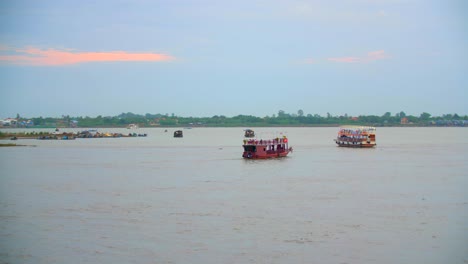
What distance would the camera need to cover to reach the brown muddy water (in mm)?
23047

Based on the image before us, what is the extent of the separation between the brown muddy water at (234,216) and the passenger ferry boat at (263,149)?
37.5ft

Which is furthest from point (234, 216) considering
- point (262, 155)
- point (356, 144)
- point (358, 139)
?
point (356, 144)

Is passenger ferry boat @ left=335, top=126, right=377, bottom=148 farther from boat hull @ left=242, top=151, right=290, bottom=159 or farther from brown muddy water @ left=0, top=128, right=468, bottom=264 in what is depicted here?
brown muddy water @ left=0, top=128, right=468, bottom=264

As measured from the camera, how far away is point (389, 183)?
43.8 meters

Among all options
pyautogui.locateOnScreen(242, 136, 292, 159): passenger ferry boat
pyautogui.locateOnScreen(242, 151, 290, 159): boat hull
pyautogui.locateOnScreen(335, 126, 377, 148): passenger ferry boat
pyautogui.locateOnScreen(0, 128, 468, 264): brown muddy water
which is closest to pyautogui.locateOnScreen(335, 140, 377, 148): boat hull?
pyautogui.locateOnScreen(335, 126, 377, 148): passenger ferry boat

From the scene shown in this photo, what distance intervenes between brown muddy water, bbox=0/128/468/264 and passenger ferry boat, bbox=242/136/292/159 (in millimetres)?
11435

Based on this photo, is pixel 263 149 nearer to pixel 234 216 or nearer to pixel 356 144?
pixel 356 144

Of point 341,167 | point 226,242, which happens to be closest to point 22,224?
point 226,242

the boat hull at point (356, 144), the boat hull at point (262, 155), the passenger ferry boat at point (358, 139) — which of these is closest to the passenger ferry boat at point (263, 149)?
the boat hull at point (262, 155)

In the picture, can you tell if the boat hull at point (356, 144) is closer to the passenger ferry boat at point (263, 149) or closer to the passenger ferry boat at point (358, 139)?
the passenger ferry boat at point (358, 139)

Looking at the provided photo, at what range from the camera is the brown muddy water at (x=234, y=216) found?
23.0 m

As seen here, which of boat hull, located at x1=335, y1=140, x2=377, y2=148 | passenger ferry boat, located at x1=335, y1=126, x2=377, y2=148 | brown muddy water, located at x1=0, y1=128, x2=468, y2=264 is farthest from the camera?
passenger ferry boat, located at x1=335, y1=126, x2=377, y2=148

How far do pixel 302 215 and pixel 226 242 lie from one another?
269 inches

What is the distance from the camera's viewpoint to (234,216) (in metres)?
29.9
